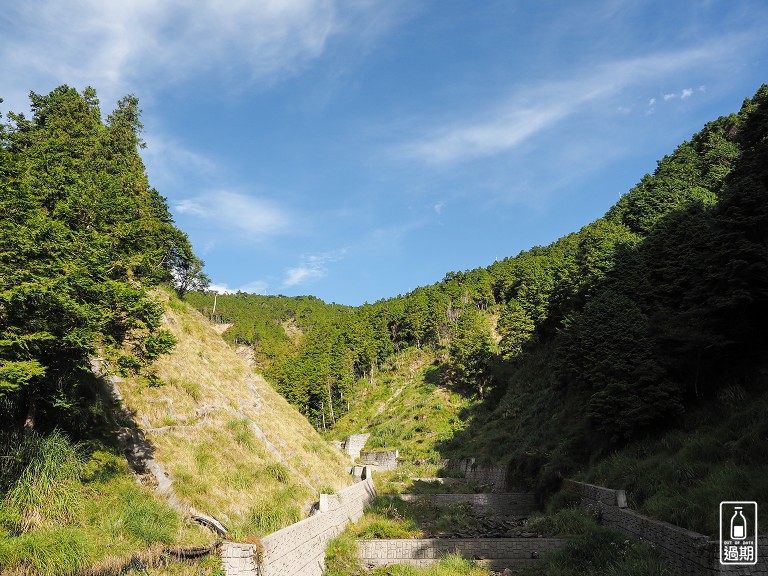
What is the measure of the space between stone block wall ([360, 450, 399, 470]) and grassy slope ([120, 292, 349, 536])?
1722 cm

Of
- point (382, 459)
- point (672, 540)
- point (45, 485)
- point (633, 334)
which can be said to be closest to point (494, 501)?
point (633, 334)

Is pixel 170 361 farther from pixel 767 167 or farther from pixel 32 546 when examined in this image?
pixel 767 167

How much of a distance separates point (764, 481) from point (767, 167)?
14.2m

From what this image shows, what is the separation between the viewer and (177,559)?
11.5m

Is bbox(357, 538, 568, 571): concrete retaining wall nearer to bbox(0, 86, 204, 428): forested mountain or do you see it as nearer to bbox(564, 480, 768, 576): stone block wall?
bbox(564, 480, 768, 576): stone block wall

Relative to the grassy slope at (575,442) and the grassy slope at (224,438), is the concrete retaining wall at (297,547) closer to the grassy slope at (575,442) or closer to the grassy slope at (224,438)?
the grassy slope at (224,438)

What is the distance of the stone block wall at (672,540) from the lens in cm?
1021

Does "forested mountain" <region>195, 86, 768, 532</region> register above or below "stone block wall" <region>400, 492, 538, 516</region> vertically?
above

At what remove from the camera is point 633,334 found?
2241 cm

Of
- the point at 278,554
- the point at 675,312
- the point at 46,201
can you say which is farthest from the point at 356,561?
the point at 675,312

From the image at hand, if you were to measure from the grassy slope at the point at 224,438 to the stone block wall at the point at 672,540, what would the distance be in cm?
1196

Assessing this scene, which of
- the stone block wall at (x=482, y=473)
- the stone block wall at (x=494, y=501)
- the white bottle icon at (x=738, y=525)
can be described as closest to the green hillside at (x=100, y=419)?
the stone block wall at (x=494, y=501)
